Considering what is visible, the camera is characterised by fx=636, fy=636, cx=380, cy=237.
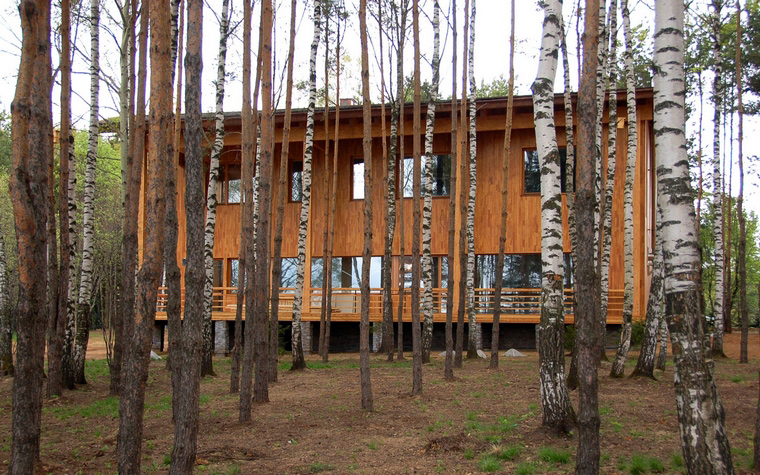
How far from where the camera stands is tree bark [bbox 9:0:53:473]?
5.26m

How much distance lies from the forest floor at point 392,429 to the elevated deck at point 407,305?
7821mm

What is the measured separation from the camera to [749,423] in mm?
7961

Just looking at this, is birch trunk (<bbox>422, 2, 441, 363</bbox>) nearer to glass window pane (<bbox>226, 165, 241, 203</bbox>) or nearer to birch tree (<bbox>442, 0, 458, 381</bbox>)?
birch tree (<bbox>442, 0, 458, 381</bbox>)

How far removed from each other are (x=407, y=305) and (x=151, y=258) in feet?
56.9

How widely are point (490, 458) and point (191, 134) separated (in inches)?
173

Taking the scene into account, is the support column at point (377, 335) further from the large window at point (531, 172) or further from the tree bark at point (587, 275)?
the tree bark at point (587, 275)

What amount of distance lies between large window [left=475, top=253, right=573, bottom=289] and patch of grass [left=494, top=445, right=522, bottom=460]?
14905 millimetres

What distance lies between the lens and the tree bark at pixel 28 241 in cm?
526

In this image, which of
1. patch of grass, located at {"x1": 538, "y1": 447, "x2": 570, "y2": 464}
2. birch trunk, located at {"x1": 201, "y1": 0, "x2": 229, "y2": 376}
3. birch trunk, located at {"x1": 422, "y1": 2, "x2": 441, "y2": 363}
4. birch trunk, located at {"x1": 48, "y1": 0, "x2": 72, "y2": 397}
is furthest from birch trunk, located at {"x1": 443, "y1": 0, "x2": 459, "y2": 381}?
birch trunk, located at {"x1": 48, "y1": 0, "x2": 72, "y2": 397}

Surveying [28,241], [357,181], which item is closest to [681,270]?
[28,241]

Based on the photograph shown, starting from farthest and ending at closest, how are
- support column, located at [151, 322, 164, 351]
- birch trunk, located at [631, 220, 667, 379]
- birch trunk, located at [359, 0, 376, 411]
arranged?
1. support column, located at [151, 322, 164, 351]
2. birch trunk, located at [631, 220, 667, 379]
3. birch trunk, located at [359, 0, 376, 411]

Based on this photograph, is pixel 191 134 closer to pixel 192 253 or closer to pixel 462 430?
pixel 192 253

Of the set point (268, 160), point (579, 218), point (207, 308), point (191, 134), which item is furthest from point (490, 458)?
point (207, 308)

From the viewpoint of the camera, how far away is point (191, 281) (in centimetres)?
553
